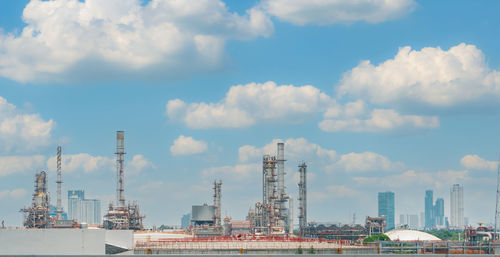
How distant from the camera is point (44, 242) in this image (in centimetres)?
8125

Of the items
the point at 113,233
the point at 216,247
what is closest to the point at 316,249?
the point at 216,247

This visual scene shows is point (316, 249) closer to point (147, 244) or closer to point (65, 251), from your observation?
point (147, 244)

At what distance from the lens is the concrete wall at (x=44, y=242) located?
265 feet

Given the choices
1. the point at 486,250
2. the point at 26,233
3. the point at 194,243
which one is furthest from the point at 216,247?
the point at 26,233

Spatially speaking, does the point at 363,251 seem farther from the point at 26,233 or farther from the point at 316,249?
the point at 26,233

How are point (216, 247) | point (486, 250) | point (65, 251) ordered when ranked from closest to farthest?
point (65, 251) < point (486, 250) < point (216, 247)

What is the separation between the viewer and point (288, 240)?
146m

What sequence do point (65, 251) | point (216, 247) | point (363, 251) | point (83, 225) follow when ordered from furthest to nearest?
point (216, 247) → point (363, 251) → point (83, 225) → point (65, 251)

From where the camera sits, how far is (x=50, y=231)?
81875 millimetres

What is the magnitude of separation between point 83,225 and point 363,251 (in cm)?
5332

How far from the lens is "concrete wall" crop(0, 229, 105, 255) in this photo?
80812mm

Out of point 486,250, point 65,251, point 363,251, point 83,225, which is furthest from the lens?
point 363,251

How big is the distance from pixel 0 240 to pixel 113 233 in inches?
908

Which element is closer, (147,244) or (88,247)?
(88,247)
